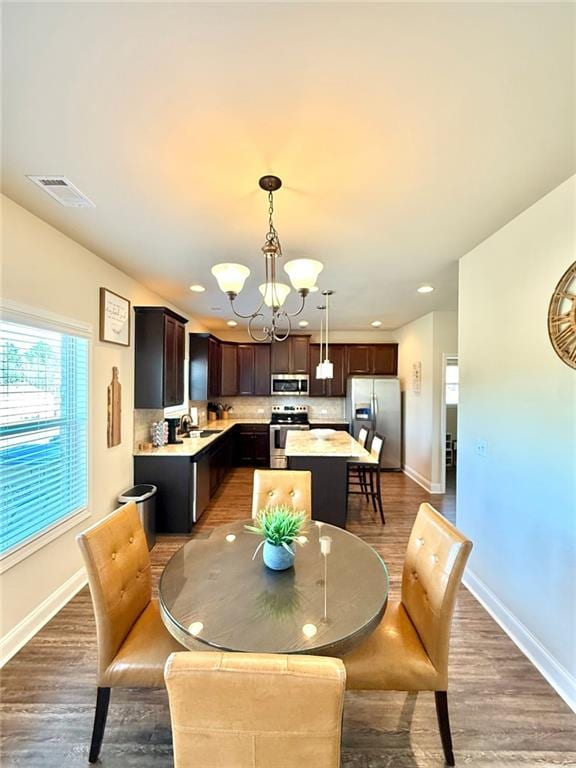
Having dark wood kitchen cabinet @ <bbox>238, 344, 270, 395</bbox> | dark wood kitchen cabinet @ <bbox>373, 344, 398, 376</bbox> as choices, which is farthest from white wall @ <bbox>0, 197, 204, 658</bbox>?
dark wood kitchen cabinet @ <bbox>373, 344, 398, 376</bbox>

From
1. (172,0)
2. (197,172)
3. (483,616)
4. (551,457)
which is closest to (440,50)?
(172,0)

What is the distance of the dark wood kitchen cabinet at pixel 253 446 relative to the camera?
671cm

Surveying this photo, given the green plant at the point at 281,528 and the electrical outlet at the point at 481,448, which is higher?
the electrical outlet at the point at 481,448

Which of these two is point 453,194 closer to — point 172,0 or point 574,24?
point 574,24

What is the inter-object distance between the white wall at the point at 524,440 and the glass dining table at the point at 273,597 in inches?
43.5

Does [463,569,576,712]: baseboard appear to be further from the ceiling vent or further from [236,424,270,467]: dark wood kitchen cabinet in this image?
[236,424,270,467]: dark wood kitchen cabinet

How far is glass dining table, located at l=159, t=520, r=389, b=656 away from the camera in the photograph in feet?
3.83

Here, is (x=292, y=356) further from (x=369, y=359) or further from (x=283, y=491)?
(x=283, y=491)

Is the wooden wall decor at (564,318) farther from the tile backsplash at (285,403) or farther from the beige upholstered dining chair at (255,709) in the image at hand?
the tile backsplash at (285,403)

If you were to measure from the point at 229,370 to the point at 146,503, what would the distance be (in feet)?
12.4

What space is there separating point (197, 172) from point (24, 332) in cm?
156

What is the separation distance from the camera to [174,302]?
4.73 m

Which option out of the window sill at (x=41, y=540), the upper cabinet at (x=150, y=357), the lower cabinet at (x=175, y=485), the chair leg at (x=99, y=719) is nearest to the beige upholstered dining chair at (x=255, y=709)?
the chair leg at (x=99, y=719)

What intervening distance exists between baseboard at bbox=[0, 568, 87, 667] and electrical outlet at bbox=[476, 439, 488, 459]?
3346 millimetres
